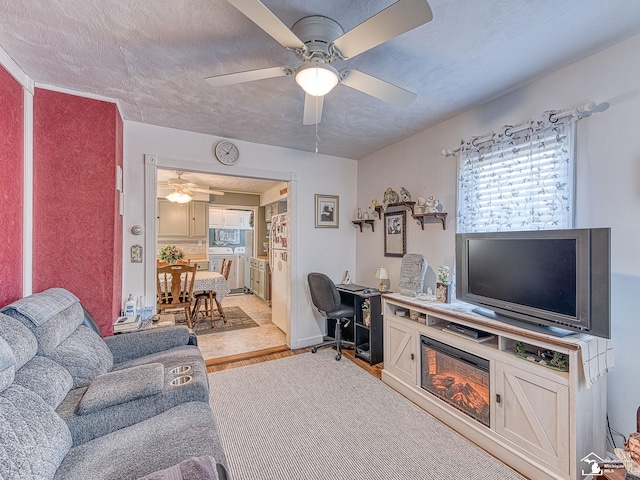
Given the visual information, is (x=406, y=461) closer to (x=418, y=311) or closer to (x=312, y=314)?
(x=418, y=311)

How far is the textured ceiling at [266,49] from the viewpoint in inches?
56.5

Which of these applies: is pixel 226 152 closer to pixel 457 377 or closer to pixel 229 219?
pixel 457 377

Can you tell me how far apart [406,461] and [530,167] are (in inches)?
84.2

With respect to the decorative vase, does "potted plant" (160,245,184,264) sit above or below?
above

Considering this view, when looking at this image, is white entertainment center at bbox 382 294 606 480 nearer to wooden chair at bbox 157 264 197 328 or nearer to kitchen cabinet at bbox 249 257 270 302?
wooden chair at bbox 157 264 197 328

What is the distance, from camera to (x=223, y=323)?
4766 millimetres

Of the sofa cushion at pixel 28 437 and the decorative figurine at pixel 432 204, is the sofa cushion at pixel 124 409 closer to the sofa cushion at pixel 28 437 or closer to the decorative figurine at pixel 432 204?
the sofa cushion at pixel 28 437

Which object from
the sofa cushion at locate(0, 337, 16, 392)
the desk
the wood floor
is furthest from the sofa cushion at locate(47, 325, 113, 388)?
the desk

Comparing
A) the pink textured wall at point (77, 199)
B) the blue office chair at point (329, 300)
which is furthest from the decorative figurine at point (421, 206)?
the pink textured wall at point (77, 199)

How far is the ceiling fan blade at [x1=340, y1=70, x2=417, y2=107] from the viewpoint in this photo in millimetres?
1615

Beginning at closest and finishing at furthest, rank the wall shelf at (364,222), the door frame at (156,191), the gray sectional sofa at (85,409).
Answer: the gray sectional sofa at (85,409) < the door frame at (156,191) < the wall shelf at (364,222)

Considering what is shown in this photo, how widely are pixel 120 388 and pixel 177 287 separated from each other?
9.66 ft

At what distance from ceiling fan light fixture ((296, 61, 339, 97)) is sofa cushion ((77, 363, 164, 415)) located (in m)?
1.75

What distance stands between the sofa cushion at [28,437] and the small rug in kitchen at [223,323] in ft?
10.8
